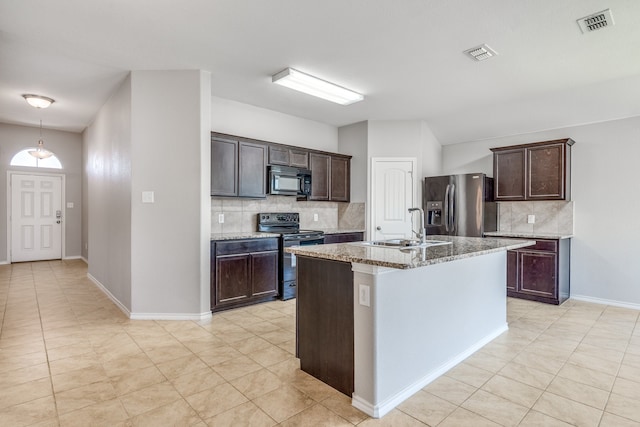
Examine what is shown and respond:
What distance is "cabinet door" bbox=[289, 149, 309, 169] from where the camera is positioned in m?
5.06

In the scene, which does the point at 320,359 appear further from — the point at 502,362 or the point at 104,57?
the point at 104,57

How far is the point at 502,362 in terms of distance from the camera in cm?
273

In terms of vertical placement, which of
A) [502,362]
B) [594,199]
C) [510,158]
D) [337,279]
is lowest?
[502,362]

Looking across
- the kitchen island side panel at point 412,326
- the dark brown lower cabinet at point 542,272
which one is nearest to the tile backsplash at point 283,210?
the dark brown lower cabinet at point 542,272

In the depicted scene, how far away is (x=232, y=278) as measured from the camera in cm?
404

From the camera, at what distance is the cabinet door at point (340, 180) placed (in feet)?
18.5

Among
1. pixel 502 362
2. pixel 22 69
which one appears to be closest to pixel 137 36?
pixel 22 69

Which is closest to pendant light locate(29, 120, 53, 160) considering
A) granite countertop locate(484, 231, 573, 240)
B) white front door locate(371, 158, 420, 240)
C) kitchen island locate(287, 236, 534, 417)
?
white front door locate(371, 158, 420, 240)

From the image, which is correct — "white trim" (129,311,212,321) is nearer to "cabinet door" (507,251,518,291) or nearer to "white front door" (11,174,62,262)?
"cabinet door" (507,251,518,291)

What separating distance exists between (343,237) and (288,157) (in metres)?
1.49

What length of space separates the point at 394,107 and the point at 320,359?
12.3ft

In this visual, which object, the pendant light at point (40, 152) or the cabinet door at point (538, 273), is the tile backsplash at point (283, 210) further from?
the pendant light at point (40, 152)

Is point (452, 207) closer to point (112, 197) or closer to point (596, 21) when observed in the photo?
point (596, 21)

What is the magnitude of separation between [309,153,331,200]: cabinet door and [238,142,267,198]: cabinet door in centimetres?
91
